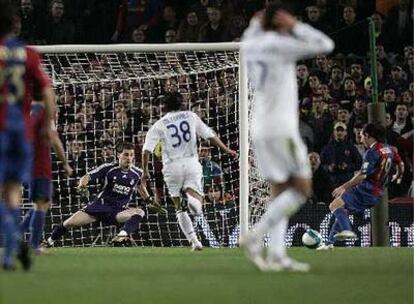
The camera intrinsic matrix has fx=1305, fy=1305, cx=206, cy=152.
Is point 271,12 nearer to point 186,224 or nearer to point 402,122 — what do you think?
point 186,224

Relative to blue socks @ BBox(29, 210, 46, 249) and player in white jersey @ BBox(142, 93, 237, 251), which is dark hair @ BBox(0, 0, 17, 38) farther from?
player in white jersey @ BBox(142, 93, 237, 251)

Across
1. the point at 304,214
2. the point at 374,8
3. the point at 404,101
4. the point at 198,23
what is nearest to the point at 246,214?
the point at 304,214

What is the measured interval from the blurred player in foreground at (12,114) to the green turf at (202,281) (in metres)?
0.50

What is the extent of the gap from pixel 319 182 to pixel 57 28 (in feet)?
18.0

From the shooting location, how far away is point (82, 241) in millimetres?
17469

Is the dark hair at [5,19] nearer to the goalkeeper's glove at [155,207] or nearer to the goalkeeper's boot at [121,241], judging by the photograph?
the goalkeeper's glove at [155,207]

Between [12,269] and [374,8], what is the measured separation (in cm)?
1277

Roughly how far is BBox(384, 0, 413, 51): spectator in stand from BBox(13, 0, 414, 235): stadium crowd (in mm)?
16

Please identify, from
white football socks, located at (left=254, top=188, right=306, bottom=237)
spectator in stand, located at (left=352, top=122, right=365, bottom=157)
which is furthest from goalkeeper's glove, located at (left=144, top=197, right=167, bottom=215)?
white football socks, located at (left=254, top=188, right=306, bottom=237)

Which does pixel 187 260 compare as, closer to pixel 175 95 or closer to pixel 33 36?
pixel 175 95

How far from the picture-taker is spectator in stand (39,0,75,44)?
68.2 feet

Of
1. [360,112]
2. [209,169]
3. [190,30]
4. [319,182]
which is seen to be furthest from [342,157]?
[190,30]

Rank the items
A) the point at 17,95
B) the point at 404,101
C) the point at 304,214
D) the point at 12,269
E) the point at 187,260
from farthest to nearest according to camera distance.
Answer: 1. the point at 404,101
2. the point at 304,214
3. the point at 187,260
4. the point at 12,269
5. the point at 17,95

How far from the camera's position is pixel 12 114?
30.2 feet
